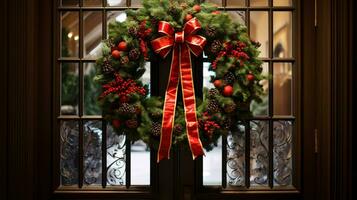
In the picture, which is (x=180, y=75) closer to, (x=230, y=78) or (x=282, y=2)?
(x=230, y=78)

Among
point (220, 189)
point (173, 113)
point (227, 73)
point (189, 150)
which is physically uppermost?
point (227, 73)

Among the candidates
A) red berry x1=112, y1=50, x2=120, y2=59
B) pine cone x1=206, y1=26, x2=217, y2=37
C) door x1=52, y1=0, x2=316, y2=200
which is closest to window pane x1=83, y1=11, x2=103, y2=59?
door x1=52, y1=0, x2=316, y2=200

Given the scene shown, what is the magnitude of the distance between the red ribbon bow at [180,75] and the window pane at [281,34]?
535 mm

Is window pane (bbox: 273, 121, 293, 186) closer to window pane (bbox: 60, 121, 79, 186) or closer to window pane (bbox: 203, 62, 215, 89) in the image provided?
window pane (bbox: 203, 62, 215, 89)

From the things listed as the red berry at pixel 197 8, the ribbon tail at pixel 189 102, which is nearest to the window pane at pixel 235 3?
the red berry at pixel 197 8

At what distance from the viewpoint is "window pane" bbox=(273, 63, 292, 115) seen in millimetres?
2654

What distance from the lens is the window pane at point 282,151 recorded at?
2641mm

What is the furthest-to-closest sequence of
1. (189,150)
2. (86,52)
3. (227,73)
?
(86,52), (189,150), (227,73)

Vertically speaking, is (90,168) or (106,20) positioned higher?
(106,20)

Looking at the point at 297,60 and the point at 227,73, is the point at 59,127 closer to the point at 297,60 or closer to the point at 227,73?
the point at 227,73

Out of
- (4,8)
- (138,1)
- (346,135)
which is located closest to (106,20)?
(138,1)

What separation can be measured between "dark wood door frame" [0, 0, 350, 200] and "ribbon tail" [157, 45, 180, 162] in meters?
0.77

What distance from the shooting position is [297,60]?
2627mm

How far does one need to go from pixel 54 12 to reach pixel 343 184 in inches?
75.3
